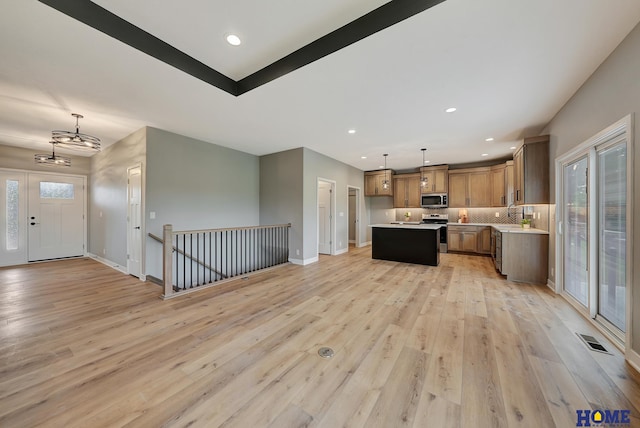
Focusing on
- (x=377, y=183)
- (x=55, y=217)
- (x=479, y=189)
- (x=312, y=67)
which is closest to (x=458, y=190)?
(x=479, y=189)

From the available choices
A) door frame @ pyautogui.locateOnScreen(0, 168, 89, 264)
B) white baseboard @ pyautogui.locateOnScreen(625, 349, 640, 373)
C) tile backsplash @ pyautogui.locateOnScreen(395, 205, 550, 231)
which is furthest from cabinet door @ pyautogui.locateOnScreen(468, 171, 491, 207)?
door frame @ pyautogui.locateOnScreen(0, 168, 89, 264)

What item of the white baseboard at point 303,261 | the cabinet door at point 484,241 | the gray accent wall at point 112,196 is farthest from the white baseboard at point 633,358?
the gray accent wall at point 112,196

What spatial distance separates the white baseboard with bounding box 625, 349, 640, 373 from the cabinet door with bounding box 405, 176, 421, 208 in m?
5.98

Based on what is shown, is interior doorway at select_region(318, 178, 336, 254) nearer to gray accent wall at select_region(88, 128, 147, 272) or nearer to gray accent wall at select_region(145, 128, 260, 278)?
gray accent wall at select_region(145, 128, 260, 278)

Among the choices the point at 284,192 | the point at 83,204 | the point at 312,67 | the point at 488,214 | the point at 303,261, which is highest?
the point at 312,67

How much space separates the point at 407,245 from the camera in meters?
5.57

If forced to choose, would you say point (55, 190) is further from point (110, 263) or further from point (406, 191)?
point (406, 191)

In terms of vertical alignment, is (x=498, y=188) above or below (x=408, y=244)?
above

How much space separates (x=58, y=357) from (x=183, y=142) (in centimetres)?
379

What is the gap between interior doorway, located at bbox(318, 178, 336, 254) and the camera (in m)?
6.60

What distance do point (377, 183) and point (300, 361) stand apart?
6.98 m

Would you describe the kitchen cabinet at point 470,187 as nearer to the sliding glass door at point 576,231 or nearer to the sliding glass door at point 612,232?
the sliding glass door at point 576,231

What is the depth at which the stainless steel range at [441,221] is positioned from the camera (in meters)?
7.04

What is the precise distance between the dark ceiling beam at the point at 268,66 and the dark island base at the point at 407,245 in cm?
445
